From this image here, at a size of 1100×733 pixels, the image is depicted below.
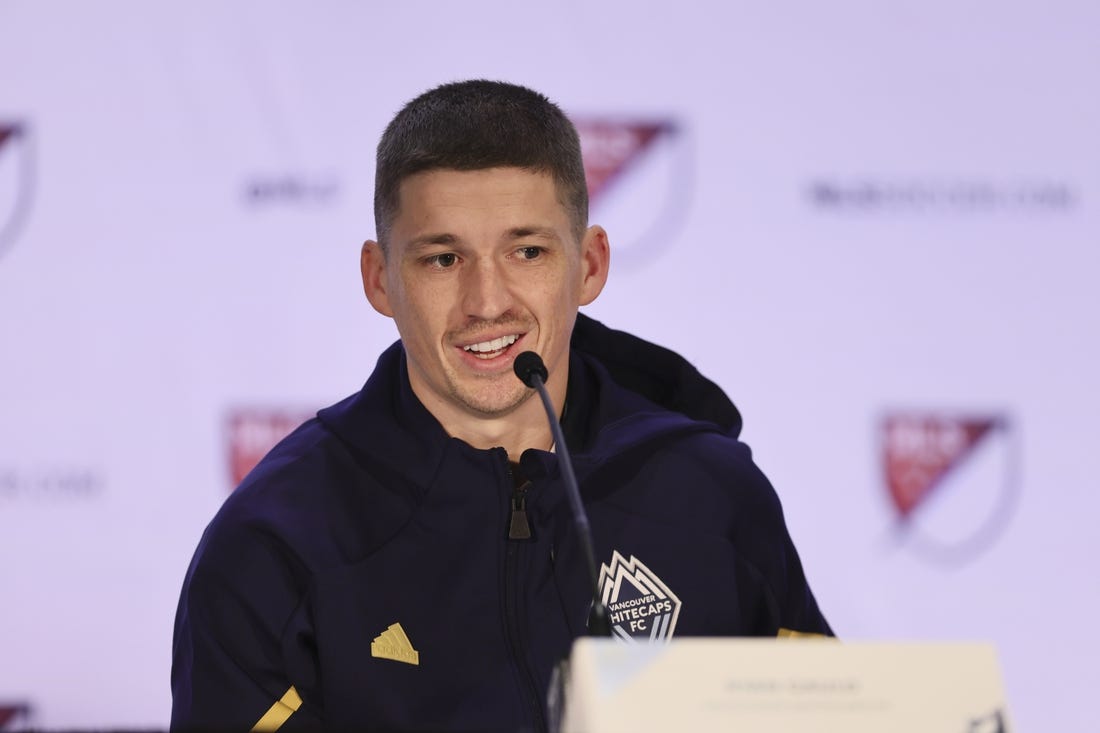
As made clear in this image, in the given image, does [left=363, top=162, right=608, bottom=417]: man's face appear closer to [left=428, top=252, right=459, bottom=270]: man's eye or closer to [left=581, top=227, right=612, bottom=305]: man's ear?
[left=428, top=252, right=459, bottom=270]: man's eye

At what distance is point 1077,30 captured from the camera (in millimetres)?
2906

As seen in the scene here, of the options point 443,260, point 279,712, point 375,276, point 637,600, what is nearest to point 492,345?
point 443,260

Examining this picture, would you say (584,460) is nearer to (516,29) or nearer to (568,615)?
(568,615)

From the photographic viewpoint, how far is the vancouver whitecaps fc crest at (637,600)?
1626 millimetres

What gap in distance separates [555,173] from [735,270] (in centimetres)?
119

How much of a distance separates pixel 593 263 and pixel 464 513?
1.27ft

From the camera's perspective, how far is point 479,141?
65.2 inches

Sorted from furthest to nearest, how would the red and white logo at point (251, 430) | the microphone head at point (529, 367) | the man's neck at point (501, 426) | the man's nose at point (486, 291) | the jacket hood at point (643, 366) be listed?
the red and white logo at point (251, 430), the jacket hood at point (643, 366), the man's neck at point (501, 426), the man's nose at point (486, 291), the microphone head at point (529, 367)

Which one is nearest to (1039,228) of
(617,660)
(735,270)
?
(735,270)

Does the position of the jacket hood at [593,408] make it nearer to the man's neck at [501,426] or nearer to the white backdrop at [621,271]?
the man's neck at [501,426]

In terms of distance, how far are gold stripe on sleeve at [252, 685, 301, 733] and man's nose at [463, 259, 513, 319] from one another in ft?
1.57

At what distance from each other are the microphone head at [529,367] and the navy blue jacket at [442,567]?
18cm

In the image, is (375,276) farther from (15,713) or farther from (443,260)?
(15,713)

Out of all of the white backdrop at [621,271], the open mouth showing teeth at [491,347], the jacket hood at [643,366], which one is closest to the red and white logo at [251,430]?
the white backdrop at [621,271]
